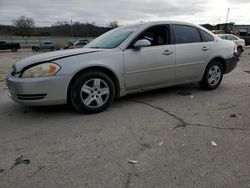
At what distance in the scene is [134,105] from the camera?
467cm

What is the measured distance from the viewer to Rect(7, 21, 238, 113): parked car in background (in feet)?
12.7

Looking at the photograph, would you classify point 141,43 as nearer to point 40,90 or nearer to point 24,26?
point 40,90

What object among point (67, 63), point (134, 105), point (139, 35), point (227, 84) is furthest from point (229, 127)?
point (227, 84)

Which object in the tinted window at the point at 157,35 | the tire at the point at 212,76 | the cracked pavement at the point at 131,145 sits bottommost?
the cracked pavement at the point at 131,145

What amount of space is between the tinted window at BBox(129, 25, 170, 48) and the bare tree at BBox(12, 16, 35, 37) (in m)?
62.0

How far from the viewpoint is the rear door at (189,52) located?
5.06 metres

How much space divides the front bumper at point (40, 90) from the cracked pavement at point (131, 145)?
32cm

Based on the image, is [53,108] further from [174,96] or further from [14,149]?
[174,96]

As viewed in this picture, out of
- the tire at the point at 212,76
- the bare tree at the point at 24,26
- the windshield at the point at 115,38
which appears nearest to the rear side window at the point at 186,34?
the tire at the point at 212,76

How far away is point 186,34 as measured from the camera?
207 inches

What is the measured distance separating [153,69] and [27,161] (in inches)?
110

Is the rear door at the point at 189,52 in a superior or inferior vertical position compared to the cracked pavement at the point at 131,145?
superior

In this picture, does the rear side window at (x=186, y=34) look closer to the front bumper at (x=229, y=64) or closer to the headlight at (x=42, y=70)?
the front bumper at (x=229, y=64)

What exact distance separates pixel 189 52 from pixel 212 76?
38.0 inches
